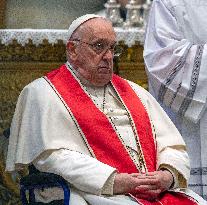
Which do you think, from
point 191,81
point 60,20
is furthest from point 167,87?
point 60,20

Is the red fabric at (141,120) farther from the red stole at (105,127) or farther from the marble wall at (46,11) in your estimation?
the marble wall at (46,11)

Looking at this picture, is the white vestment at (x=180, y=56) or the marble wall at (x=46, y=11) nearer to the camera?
the white vestment at (x=180, y=56)

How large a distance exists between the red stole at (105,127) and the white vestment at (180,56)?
1.62 ft

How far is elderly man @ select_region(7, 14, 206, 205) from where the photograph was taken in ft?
13.5

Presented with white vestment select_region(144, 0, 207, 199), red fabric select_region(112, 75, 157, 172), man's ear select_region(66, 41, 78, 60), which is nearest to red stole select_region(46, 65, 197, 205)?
red fabric select_region(112, 75, 157, 172)

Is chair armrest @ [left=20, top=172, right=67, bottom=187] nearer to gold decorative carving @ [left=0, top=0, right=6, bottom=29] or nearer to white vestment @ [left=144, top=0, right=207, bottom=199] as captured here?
white vestment @ [left=144, top=0, right=207, bottom=199]

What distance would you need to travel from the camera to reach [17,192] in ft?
19.6

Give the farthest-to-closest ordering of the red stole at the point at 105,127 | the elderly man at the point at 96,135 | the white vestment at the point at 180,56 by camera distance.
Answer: the white vestment at the point at 180,56 → the red stole at the point at 105,127 → the elderly man at the point at 96,135

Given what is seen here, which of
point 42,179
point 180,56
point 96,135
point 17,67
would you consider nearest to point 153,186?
point 96,135

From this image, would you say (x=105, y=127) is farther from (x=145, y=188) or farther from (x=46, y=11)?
(x=46, y=11)

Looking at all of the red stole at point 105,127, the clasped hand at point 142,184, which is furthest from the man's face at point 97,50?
the clasped hand at point 142,184

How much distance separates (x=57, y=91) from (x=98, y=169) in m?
0.58

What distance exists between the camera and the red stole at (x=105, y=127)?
14.2ft

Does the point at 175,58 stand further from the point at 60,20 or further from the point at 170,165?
the point at 60,20
